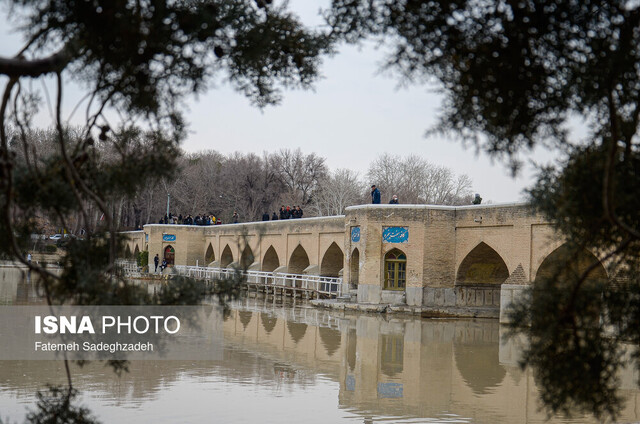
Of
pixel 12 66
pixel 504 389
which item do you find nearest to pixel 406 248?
pixel 504 389

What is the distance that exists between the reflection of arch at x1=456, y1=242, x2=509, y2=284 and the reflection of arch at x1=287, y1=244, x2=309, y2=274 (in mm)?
10981

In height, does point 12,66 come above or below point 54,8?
below

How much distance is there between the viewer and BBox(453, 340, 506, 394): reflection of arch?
37.8ft

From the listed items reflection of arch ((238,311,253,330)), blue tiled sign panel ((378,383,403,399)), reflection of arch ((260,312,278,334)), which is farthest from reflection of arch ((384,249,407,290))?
blue tiled sign panel ((378,383,403,399))

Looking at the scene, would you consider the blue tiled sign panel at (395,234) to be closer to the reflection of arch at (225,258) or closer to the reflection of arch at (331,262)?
the reflection of arch at (331,262)

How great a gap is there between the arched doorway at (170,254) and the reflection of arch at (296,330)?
2665cm

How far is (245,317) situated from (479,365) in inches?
374

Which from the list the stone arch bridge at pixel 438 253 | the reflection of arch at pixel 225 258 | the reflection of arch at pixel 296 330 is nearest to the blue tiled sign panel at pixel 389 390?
the reflection of arch at pixel 296 330

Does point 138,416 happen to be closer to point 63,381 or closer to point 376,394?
point 63,381

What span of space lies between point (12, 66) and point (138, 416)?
524 centimetres

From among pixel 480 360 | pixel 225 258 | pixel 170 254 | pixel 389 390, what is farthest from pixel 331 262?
pixel 389 390

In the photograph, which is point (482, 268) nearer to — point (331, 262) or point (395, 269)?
point (395, 269)

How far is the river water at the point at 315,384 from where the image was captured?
28.6 feet

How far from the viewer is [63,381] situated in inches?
386
